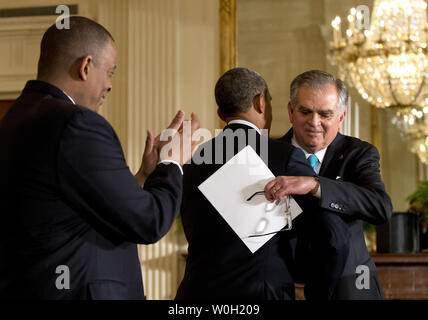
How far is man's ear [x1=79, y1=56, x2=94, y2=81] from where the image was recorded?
166 cm

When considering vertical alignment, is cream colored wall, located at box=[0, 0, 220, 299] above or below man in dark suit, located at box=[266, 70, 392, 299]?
above

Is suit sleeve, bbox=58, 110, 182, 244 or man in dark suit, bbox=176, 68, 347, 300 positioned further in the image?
man in dark suit, bbox=176, 68, 347, 300

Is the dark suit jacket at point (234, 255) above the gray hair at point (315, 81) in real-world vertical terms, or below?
below

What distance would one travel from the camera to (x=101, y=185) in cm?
149

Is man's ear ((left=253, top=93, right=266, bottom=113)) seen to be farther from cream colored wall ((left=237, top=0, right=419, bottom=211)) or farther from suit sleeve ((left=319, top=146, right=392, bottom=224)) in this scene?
cream colored wall ((left=237, top=0, right=419, bottom=211))

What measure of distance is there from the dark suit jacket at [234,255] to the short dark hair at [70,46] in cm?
54

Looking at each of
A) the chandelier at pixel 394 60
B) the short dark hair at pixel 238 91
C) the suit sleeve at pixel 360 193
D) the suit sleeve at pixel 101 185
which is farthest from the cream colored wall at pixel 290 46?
the suit sleeve at pixel 101 185

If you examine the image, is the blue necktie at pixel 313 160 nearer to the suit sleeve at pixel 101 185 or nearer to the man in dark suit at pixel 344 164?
the man in dark suit at pixel 344 164

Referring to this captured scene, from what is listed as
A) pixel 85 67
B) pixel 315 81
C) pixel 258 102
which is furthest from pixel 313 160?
pixel 85 67

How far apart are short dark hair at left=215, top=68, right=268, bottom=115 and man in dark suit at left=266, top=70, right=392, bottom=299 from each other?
294 mm

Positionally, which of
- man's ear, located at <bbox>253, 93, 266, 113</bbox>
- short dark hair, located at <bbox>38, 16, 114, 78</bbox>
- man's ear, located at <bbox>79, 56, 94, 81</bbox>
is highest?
short dark hair, located at <bbox>38, 16, 114, 78</bbox>

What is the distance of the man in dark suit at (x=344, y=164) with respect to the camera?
6.75ft

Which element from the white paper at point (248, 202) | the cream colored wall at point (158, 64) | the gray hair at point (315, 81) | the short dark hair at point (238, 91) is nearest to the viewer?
the white paper at point (248, 202)

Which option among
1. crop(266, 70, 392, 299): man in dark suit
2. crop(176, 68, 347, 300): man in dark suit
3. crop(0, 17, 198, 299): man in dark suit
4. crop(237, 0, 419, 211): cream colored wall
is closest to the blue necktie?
crop(266, 70, 392, 299): man in dark suit
